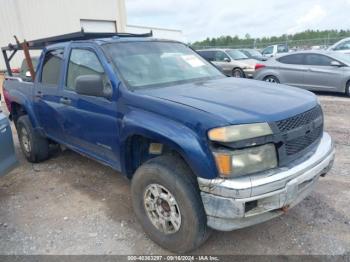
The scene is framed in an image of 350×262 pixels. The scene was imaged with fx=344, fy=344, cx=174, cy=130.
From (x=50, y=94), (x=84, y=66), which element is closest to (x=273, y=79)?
(x=50, y=94)

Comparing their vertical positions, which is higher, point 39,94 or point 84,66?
point 84,66

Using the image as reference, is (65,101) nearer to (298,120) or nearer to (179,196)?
(179,196)

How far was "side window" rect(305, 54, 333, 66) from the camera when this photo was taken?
1024 centimetres

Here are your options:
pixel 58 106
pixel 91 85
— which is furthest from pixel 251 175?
pixel 58 106

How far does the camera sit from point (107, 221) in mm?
3666

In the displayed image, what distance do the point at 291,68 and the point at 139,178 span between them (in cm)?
892

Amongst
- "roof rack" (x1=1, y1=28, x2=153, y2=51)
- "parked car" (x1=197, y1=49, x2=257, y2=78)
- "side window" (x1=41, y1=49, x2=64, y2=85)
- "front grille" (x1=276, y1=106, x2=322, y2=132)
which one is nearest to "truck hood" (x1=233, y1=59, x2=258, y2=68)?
"parked car" (x1=197, y1=49, x2=257, y2=78)

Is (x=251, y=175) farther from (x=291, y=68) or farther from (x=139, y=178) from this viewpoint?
(x=291, y=68)

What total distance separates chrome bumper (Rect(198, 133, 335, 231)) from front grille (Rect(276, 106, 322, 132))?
0.30 meters

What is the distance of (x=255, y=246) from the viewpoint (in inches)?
123

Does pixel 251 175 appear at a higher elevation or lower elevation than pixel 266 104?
lower

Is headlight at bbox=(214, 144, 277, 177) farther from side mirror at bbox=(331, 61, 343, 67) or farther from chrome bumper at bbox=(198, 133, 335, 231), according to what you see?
side mirror at bbox=(331, 61, 343, 67)

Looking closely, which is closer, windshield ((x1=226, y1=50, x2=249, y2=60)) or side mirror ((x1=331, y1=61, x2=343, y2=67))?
side mirror ((x1=331, y1=61, x2=343, y2=67))

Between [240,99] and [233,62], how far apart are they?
12328 mm
